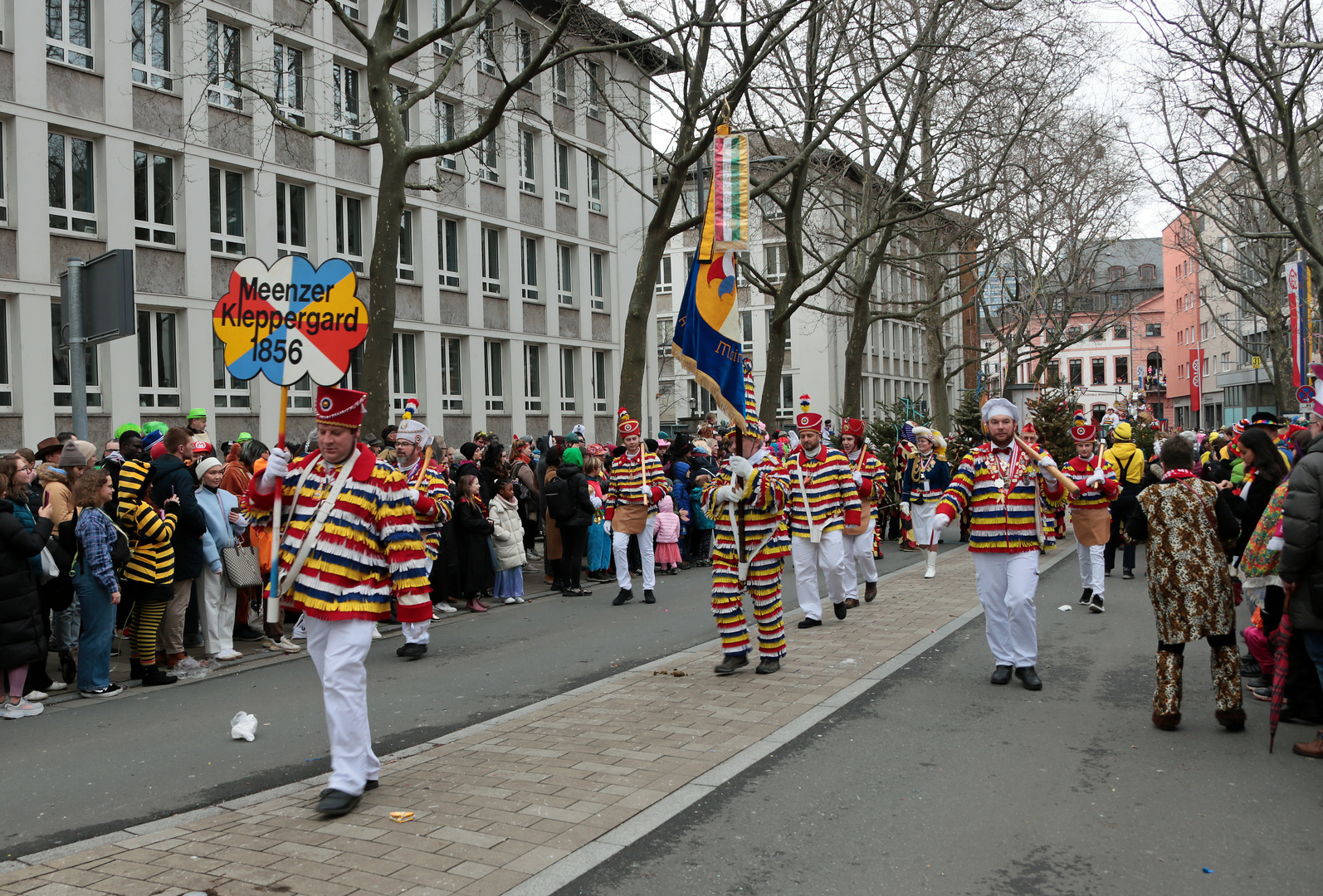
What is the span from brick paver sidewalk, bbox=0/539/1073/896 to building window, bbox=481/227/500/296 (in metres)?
24.1

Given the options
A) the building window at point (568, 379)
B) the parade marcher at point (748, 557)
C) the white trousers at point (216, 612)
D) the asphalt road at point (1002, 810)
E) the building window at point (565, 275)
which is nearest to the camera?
the asphalt road at point (1002, 810)

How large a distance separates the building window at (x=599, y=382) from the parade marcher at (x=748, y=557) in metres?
27.3

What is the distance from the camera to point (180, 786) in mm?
5906

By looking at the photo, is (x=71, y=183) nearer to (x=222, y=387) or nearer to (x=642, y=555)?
(x=222, y=387)

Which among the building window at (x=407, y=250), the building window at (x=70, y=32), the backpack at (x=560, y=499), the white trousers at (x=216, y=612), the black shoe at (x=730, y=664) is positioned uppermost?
the building window at (x=70, y=32)

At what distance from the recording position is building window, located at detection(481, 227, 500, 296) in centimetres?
3083

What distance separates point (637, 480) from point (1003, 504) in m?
5.72

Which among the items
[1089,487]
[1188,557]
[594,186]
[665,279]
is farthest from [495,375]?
[665,279]

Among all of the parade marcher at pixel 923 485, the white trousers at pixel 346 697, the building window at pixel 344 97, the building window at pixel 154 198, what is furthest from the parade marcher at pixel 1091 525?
the building window at pixel 344 97

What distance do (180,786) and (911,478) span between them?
11.8 m

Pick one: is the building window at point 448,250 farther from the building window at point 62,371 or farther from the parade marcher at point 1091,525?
the parade marcher at point 1091,525

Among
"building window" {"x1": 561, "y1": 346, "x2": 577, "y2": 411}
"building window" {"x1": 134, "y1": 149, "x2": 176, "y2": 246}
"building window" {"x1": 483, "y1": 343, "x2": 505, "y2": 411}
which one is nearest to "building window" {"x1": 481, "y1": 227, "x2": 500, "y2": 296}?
"building window" {"x1": 483, "y1": 343, "x2": 505, "y2": 411}

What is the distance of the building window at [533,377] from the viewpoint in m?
32.4

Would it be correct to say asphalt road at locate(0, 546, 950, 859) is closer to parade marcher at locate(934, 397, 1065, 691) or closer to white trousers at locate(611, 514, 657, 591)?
white trousers at locate(611, 514, 657, 591)
